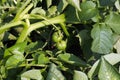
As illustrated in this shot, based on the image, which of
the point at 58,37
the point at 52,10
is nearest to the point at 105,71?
the point at 58,37

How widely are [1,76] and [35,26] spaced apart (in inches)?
9.1

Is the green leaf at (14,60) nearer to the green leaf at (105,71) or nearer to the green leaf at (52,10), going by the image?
the green leaf at (52,10)

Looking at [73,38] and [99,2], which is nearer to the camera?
[99,2]

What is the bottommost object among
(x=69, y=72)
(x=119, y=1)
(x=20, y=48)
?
(x=69, y=72)

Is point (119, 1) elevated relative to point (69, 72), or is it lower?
elevated

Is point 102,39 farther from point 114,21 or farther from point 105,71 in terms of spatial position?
point 105,71

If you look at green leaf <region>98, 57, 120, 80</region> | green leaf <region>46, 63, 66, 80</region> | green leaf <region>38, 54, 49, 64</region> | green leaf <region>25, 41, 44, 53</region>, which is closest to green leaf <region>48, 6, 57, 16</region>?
green leaf <region>25, 41, 44, 53</region>

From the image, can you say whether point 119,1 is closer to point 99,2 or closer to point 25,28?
point 99,2

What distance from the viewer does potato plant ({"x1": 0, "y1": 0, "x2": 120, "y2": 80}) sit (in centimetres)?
105

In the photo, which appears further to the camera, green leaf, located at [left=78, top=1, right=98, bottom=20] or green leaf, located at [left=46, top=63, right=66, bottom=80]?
green leaf, located at [left=78, top=1, right=98, bottom=20]

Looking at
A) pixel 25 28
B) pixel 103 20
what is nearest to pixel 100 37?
pixel 103 20

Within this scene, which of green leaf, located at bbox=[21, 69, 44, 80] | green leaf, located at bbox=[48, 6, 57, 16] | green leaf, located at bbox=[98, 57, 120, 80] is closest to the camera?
green leaf, located at bbox=[98, 57, 120, 80]

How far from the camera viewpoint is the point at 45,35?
4.21ft

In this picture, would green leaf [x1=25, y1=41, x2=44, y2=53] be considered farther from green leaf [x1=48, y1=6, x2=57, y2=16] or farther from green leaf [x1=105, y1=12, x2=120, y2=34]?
green leaf [x1=105, y1=12, x2=120, y2=34]
